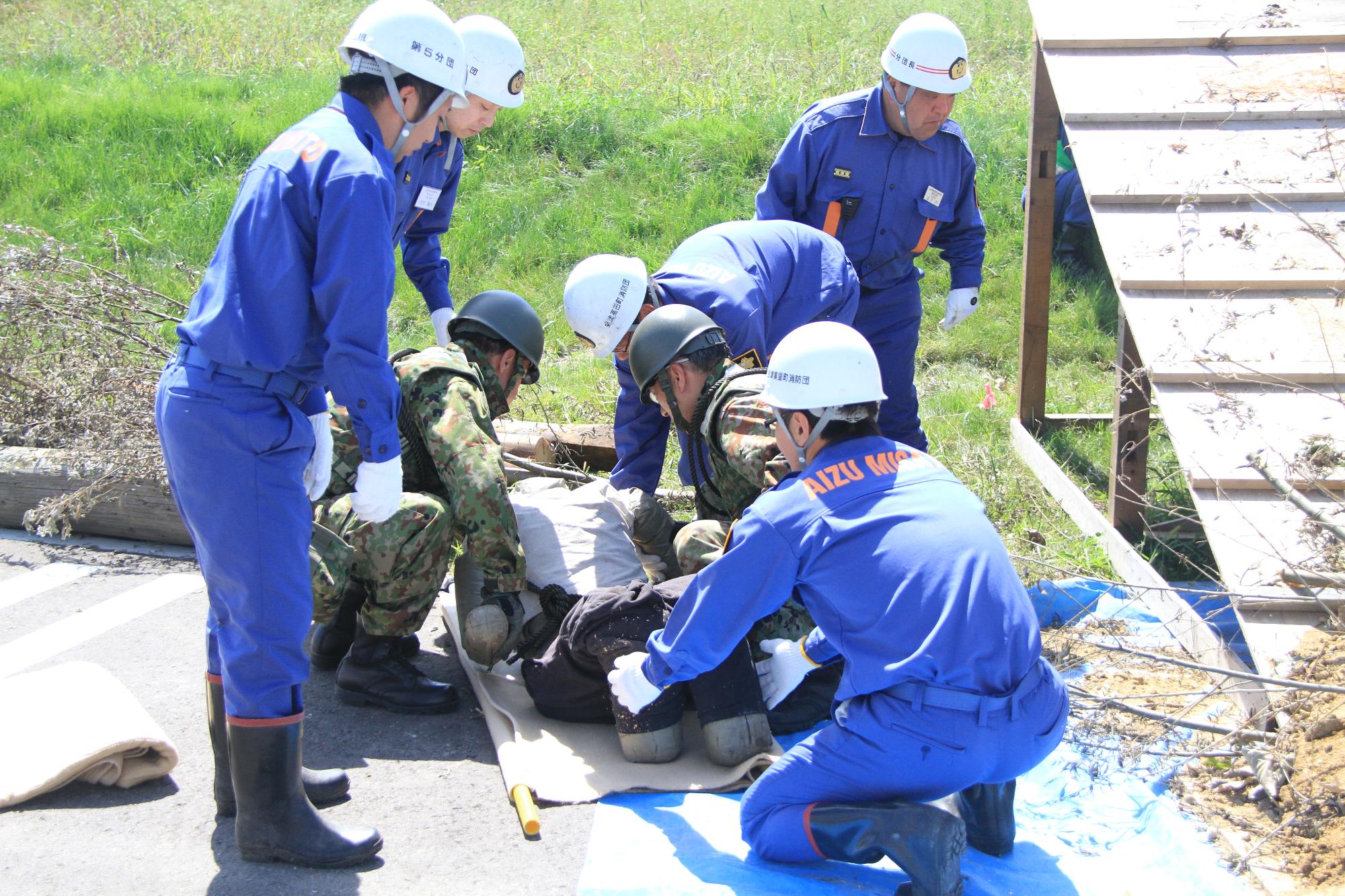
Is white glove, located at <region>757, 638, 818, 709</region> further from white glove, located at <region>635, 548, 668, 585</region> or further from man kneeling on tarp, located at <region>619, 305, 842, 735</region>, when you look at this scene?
white glove, located at <region>635, 548, 668, 585</region>

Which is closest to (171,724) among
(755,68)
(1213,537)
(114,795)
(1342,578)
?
(114,795)

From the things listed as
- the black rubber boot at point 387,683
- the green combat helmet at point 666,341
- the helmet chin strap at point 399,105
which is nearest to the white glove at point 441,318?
the green combat helmet at point 666,341

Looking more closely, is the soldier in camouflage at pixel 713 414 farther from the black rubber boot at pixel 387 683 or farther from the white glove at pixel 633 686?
the black rubber boot at pixel 387 683

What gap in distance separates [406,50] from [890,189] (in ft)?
9.89

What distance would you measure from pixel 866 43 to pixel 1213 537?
9447mm

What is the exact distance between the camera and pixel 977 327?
7574 mm

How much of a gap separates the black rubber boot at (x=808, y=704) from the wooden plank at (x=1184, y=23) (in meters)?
3.52

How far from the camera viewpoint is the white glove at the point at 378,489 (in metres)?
3.07

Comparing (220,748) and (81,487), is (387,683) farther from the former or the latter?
(81,487)

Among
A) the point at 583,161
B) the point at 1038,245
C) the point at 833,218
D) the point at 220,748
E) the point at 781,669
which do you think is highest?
the point at 583,161

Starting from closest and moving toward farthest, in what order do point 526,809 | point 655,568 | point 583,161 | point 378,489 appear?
point 378,489 → point 526,809 → point 655,568 → point 583,161

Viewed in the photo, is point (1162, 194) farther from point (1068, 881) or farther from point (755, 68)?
point (755, 68)

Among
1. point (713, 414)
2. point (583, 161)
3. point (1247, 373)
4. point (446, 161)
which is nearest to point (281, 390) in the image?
point (713, 414)

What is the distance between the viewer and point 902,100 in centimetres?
533
